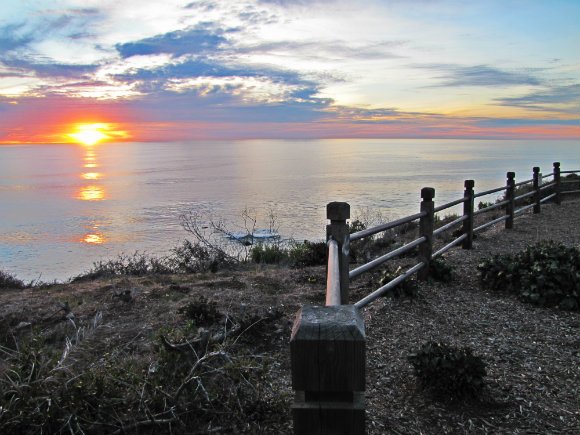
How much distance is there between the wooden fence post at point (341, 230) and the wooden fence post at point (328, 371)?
2.61 meters

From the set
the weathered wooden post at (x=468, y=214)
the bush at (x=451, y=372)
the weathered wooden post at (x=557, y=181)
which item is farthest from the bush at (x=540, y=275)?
the weathered wooden post at (x=557, y=181)

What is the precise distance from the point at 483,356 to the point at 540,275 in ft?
7.65

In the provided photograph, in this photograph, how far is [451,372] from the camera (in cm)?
370

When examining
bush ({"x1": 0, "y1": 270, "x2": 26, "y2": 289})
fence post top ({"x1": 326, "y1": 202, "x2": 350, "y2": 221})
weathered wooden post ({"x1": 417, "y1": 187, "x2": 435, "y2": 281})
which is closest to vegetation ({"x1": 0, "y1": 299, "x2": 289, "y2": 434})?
fence post top ({"x1": 326, "y1": 202, "x2": 350, "y2": 221})

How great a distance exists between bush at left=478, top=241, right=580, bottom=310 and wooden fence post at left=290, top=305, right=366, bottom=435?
16.7 feet

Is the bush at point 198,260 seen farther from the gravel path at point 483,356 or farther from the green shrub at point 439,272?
the gravel path at point 483,356

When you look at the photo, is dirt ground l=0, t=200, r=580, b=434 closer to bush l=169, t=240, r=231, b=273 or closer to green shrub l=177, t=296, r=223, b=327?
green shrub l=177, t=296, r=223, b=327

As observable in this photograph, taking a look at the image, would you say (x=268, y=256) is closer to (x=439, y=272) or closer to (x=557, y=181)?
(x=439, y=272)

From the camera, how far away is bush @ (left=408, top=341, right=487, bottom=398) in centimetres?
367

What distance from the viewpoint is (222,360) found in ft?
12.6

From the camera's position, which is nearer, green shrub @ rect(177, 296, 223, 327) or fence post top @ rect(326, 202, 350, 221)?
fence post top @ rect(326, 202, 350, 221)

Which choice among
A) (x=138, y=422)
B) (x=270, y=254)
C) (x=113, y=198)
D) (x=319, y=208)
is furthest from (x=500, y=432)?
(x=113, y=198)

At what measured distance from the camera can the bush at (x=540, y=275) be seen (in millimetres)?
5988

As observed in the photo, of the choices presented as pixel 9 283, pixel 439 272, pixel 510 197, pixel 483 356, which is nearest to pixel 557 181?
pixel 510 197
